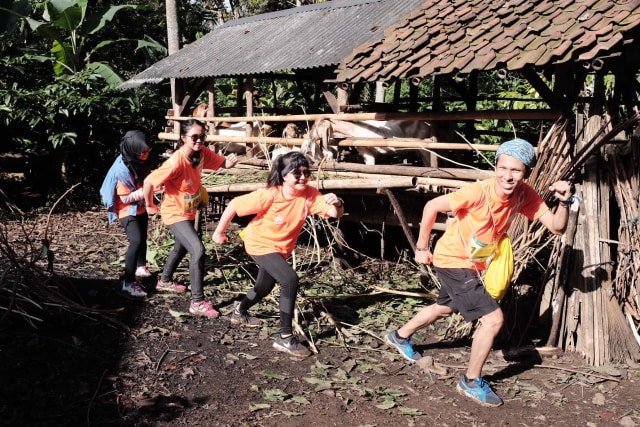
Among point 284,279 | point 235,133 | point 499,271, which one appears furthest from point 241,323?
point 235,133

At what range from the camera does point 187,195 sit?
5.89 meters

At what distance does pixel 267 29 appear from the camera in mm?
11555

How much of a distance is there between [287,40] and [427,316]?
6.64m

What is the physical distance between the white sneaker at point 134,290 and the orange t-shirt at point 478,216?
120 inches

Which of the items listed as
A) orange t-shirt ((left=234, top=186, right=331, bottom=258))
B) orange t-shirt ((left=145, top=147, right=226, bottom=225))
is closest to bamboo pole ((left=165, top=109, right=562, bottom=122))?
orange t-shirt ((left=145, top=147, right=226, bottom=225))

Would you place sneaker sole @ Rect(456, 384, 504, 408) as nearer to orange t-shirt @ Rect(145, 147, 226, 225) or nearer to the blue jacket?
orange t-shirt @ Rect(145, 147, 226, 225)

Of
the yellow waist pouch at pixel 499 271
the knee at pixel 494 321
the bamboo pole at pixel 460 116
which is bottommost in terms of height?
the knee at pixel 494 321

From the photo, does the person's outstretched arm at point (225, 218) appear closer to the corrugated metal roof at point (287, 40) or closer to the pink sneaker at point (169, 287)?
the pink sneaker at point (169, 287)

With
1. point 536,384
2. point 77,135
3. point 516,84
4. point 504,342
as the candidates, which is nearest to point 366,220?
point 504,342

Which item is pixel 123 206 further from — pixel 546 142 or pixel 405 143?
→ pixel 546 142

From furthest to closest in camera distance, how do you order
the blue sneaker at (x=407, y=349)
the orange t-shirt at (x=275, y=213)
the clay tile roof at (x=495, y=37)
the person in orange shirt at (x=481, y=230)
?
the clay tile roof at (x=495, y=37) < the blue sneaker at (x=407, y=349) < the orange t-shirt at (x=275, y=213) < the person in orange shirt at (x=481, y=230)

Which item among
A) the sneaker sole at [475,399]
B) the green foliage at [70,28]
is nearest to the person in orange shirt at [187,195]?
the sneaker sole at [475,399]

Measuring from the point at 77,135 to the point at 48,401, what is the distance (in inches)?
376

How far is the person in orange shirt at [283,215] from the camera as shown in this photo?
4980 millimetres
